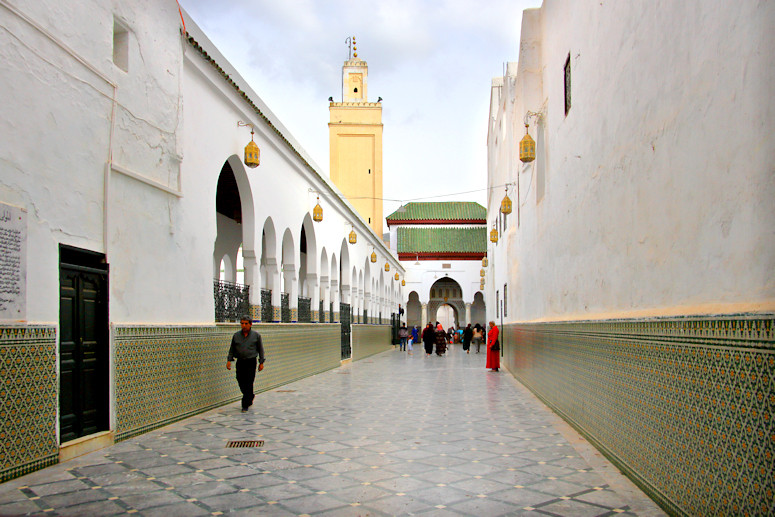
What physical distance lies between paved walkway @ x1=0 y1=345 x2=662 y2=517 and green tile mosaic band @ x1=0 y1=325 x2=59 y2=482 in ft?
0.52

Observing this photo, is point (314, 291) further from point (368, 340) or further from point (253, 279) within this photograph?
point (368, 340)

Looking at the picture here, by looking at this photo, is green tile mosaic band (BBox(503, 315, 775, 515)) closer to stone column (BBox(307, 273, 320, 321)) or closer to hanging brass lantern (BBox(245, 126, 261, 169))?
hanging brass lantern (BBox(245, 126, 261, 169))

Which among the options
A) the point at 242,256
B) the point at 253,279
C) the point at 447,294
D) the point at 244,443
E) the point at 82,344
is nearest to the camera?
the point at 82,344

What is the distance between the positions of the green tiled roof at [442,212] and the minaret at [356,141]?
391 centimetres

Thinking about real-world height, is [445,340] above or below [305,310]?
→ below

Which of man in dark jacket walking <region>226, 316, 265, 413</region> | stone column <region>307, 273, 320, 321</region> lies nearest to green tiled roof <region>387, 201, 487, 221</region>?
stone column <region>307, 273, 320, 321</region>

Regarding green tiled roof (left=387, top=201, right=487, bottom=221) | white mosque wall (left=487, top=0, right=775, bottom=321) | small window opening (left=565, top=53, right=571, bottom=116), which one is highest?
green tiled roof (left=387, top=201, right=487, bottom=221)

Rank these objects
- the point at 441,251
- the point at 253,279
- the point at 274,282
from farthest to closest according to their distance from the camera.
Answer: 1. the point at 441,251
2. the point at 274,282
3. the point at 253,279

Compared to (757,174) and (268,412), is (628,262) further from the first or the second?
(268,412)

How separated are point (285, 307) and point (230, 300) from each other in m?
3.48

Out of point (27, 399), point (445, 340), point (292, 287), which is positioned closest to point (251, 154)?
point (292, 287)

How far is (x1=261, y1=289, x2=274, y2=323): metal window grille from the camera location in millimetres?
11867

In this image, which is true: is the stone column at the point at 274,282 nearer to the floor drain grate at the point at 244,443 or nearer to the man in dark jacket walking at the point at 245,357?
the man in dark jacket walking at the point at 245,357

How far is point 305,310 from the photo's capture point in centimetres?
1524
